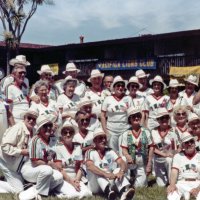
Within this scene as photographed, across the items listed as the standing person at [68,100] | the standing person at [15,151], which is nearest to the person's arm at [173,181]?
the standing person at [15,151]

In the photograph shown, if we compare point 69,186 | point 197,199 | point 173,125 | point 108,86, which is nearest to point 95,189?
point 69,186

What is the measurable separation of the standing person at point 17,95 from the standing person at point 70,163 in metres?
1.54

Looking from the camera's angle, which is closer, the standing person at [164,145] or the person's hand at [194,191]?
the person's hand at [194,191]

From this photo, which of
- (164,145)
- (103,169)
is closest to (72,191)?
(103,169)

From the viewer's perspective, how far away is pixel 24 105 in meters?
8.48

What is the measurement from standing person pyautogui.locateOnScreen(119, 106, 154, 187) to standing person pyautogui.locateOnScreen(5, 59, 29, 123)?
1.95m

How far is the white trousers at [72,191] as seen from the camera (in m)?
6.82

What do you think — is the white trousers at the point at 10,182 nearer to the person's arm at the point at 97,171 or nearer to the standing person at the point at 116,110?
the person's arm at the point at 97,171

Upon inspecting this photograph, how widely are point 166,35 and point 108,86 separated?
12.0m

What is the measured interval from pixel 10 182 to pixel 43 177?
740 millimetres

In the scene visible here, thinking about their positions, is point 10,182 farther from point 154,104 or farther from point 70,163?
point 154,104

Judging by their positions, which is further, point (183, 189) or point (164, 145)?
point (164, 145)

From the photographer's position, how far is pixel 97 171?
6762mm

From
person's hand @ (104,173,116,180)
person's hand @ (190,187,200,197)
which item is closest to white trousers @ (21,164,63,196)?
person's hand @ (104,173,116,180)
